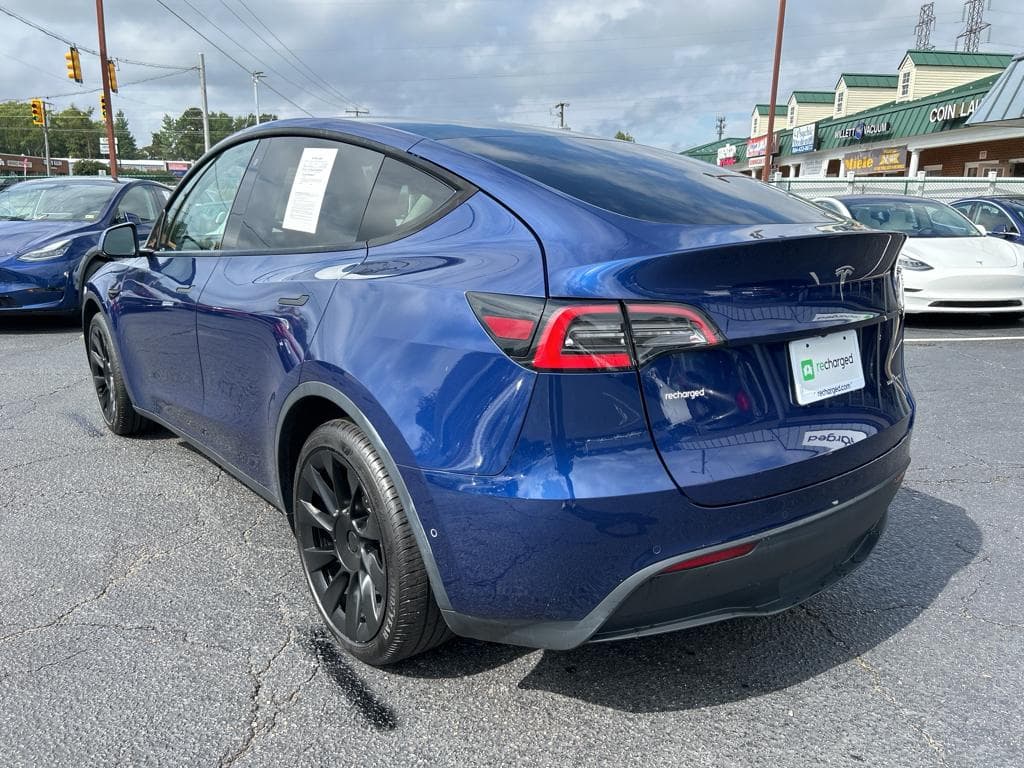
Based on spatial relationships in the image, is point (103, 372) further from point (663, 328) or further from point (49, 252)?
point (49, 252)

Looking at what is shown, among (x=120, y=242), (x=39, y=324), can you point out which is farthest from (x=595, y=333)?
(x=39, y=324)

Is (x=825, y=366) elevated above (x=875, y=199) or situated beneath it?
situated beneath

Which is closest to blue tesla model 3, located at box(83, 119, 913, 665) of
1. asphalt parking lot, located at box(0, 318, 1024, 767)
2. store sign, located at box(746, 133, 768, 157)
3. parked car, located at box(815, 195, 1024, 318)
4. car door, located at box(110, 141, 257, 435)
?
asphalt parking lot, located at box(0, 318, 1024, 767)

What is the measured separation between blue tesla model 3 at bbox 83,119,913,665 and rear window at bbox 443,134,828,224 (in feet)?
0.05

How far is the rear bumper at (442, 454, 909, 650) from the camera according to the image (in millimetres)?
1896

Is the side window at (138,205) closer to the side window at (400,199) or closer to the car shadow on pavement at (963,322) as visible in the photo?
the side window at (400,199)

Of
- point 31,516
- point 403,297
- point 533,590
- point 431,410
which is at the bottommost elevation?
point 31,516

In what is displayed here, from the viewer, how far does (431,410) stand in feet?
6.47

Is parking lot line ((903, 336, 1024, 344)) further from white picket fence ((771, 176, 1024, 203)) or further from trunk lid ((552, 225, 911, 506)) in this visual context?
white picket fence ((771, 176, 1024, 203))

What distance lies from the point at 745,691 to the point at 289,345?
1.70 metres

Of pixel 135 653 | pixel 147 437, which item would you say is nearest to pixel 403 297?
pixel 135 653

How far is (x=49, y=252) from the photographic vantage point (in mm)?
7930

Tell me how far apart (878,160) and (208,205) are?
35.0m

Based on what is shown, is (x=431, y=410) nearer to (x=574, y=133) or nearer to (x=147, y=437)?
(x=574, y=133)
